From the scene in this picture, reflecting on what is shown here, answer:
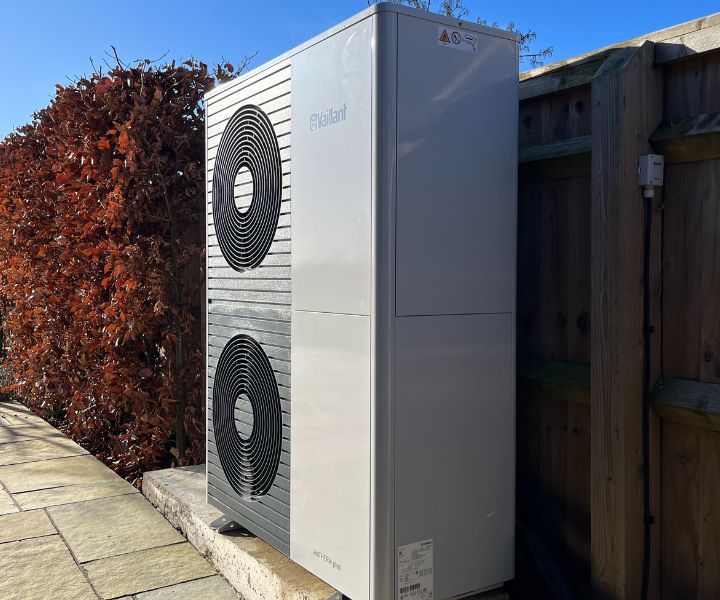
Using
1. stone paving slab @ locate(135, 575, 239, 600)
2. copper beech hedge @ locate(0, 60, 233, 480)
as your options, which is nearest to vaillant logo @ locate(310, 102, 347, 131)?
stone paving slab @ locate(135, 575, 239, 600)

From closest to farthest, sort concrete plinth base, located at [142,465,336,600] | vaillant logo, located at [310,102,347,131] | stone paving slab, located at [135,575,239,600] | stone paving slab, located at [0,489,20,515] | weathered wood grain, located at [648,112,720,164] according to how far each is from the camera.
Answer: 1. weathered wood grain, located at [648,112,720,164]
2. vaillant logo, located at [310,102,347,131]
3. concrete plinth base, located at [142,465,336,600]
4. stone paving slab, located at [135,575,239,600]
5. stone paving slab, located at [0,489,20,515]

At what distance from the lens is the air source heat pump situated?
80.6 inches

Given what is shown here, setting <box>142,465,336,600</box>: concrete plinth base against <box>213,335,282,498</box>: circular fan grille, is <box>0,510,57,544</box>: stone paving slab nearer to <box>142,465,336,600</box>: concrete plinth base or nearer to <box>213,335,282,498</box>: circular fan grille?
<box>142,465,336,600</box>: concrete plinth base

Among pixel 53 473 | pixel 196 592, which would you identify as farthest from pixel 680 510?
pixel 53 473

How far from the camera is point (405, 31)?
2037 millimetres

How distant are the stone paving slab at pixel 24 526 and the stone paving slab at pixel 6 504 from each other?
76 millimetres

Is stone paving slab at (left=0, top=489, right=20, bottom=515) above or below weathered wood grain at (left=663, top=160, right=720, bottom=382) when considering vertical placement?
below

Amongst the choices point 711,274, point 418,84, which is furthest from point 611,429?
point 418,84

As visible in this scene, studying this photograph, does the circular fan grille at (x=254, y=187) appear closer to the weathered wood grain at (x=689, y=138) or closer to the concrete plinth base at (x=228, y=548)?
the concrete plinth base at (x=228, y=548)

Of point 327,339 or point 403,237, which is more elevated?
point 403,237

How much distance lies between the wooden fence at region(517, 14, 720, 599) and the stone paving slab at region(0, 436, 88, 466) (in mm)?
3817

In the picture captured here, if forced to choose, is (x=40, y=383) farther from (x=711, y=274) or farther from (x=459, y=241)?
(x=711, y=274)

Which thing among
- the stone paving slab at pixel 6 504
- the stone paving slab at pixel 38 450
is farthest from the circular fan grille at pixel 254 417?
the stone paving slab at pixel 38 450

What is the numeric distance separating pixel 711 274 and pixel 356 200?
959 mm
